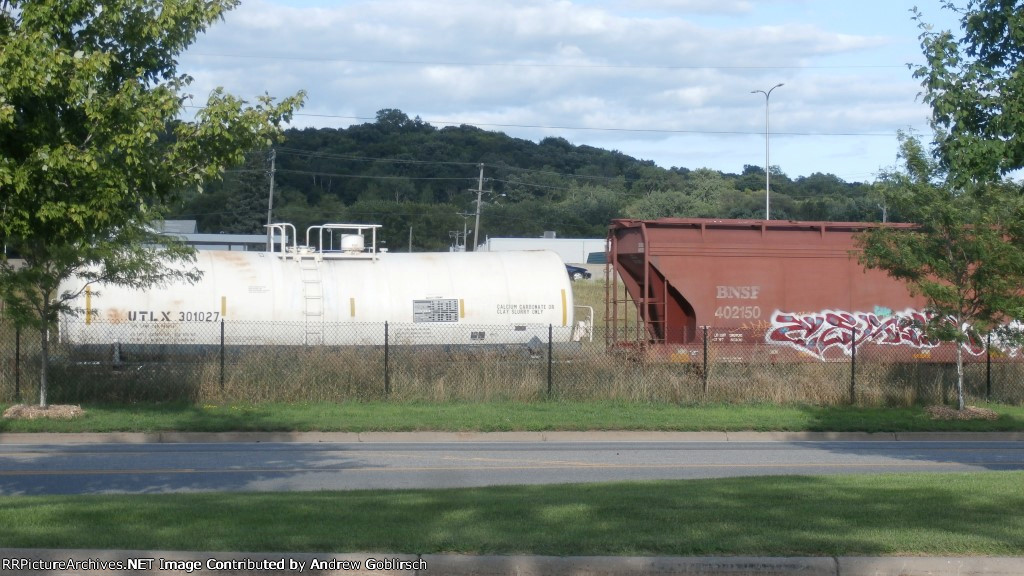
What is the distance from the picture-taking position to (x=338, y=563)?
645 centimetres

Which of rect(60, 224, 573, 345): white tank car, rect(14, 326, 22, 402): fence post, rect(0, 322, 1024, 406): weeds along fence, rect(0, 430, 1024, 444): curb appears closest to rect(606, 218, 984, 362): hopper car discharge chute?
rect(0, 322, 1024, 406): weeds along fence

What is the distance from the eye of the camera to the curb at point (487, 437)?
16.5 meters

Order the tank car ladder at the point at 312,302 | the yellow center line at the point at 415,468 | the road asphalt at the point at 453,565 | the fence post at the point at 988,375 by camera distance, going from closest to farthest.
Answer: the road asphalt at the point at 453,565 → the yellow center line at the point at 415,468 → the fence post at the point at 988,375 → the tank car ladder at the point at 312,302

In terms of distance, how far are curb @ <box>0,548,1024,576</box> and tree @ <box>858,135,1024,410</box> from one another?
1320 cm

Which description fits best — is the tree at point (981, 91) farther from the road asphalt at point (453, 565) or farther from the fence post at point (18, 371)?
the fence post at point (18, 371)

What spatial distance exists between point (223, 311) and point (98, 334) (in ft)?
8.57

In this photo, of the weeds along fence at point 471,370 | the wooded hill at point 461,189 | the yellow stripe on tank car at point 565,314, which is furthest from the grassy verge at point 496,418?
the wooded hill at point 461,189

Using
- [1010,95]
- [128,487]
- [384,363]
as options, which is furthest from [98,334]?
[1010,95]

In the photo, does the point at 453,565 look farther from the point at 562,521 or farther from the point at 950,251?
the point at 950,251

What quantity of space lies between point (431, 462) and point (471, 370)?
7.16 m

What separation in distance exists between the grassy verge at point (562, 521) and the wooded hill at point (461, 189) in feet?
193

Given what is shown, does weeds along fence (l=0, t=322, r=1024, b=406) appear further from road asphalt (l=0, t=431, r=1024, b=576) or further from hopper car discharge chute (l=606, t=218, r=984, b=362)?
road asphalt (l=0, t=431, r=1024, b=576)

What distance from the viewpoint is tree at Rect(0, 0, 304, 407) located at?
7.52 meters

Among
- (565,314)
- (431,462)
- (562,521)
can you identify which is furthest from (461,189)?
(562,521)
